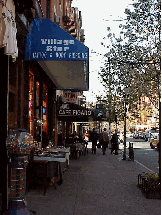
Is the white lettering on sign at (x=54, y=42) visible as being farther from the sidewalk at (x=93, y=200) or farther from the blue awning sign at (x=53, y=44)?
the sidewalk at (x=93, y=200)

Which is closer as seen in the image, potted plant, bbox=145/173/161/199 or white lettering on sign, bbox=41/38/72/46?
potted plant, bbox=145/173/161/199

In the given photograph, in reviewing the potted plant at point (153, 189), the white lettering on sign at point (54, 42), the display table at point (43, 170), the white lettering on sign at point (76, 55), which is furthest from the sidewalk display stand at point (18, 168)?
the white lettering on sign at point (54, 42)

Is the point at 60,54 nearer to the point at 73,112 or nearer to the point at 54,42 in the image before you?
the point at 54,42

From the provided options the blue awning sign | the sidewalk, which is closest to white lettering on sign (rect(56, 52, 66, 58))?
the blue awning sign

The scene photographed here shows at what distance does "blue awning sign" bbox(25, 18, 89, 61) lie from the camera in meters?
10.9

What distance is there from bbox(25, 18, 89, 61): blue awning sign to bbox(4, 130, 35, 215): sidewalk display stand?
458cm

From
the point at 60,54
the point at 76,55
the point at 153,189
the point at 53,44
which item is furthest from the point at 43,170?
the point at 53,44

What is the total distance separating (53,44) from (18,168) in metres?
5.17

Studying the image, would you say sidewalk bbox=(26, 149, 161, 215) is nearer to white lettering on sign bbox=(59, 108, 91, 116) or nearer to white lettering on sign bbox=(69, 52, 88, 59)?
white lettering on sign bbox=(69, 52, 88, 59)

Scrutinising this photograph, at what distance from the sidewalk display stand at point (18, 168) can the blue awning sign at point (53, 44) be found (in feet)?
15.0

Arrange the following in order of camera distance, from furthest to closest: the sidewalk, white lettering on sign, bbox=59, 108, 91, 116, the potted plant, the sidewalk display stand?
1. white lettering on sign, bbox=59, 108, 91, 116
2. the potted plant
3. the sidewalk
4. the sidewalk display stand

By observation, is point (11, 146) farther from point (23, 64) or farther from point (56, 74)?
point (56, 74)

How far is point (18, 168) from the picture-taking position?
6809 mm

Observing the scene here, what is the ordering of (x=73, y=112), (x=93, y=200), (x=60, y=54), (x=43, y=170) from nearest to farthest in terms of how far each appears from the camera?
(x=93, y=200), (x=43, y=170), (x=60, y=54), (x=73, y=112)
